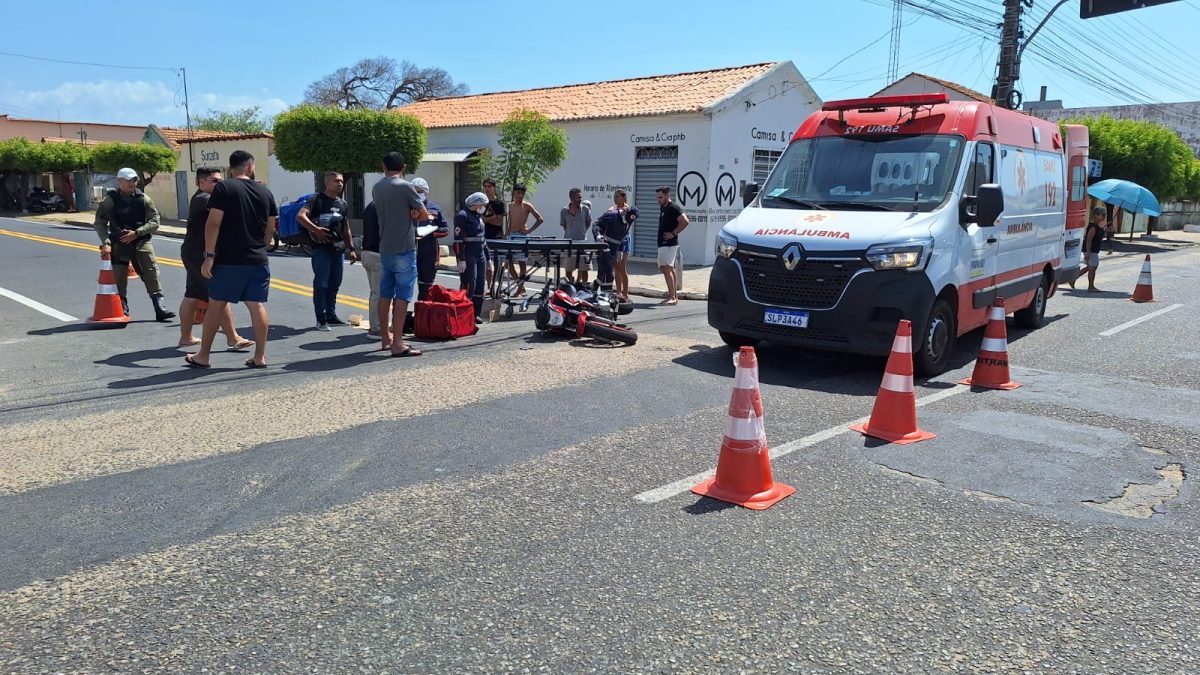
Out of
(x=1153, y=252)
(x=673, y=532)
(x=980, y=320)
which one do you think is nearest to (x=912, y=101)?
(x=980, y=320)

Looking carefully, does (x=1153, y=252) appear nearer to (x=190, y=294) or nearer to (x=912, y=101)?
(x=912, y=101)

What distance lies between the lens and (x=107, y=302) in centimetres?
985

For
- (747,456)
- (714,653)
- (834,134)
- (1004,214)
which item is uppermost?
(834,134)

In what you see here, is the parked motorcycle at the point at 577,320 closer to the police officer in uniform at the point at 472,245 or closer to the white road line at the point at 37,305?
the police officer in uniform at the point at 472,245

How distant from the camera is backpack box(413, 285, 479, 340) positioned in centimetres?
921

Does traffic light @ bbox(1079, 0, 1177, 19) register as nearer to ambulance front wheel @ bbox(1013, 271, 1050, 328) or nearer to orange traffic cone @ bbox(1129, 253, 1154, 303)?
orange traffic cone @ bbox(1129, 253, 1154, 303)

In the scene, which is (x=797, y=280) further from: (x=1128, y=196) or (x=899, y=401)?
(x=1128, y=196)

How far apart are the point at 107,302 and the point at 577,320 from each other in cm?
548

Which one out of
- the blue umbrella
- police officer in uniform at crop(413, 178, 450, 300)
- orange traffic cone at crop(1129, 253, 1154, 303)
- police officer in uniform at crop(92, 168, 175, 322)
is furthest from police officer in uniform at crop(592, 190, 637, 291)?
the blue umbrella

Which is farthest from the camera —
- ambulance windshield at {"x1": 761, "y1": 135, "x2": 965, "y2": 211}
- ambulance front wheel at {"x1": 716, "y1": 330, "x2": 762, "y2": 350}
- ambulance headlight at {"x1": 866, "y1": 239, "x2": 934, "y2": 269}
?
ambulance front wheel at {"x1": 716, "y1": 330, "x2": 762, "y2": 350}

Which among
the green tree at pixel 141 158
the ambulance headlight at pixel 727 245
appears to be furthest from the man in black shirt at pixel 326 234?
the green tree at pixel 141 158

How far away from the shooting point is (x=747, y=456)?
14.5 feet

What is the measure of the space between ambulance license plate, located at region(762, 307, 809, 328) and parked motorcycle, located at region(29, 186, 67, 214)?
164 feet

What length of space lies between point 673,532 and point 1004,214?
6.48 metres
